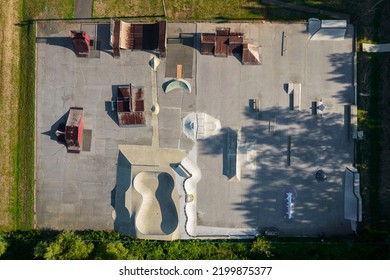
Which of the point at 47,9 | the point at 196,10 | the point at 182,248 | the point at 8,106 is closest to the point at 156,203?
the point at 182,248

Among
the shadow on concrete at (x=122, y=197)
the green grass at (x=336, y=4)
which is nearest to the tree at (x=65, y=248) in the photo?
the shadow on concrete at (x=122, y=197)

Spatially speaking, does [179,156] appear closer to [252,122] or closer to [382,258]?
[252,122]

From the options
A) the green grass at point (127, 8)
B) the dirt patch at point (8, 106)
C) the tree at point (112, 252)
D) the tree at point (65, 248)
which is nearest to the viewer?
the tree at point (65, 248)

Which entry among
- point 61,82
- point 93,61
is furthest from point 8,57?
point 93,61

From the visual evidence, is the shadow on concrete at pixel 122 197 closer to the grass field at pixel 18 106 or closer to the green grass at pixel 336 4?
the grass field at pixel 18 106

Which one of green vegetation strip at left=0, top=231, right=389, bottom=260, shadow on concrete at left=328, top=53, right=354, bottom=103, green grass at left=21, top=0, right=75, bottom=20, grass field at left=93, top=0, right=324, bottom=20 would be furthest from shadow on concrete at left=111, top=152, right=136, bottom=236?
shadow on concrete at left=328, top=53, right=354, bottom=103

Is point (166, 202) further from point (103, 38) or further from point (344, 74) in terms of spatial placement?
point (344, 74)
